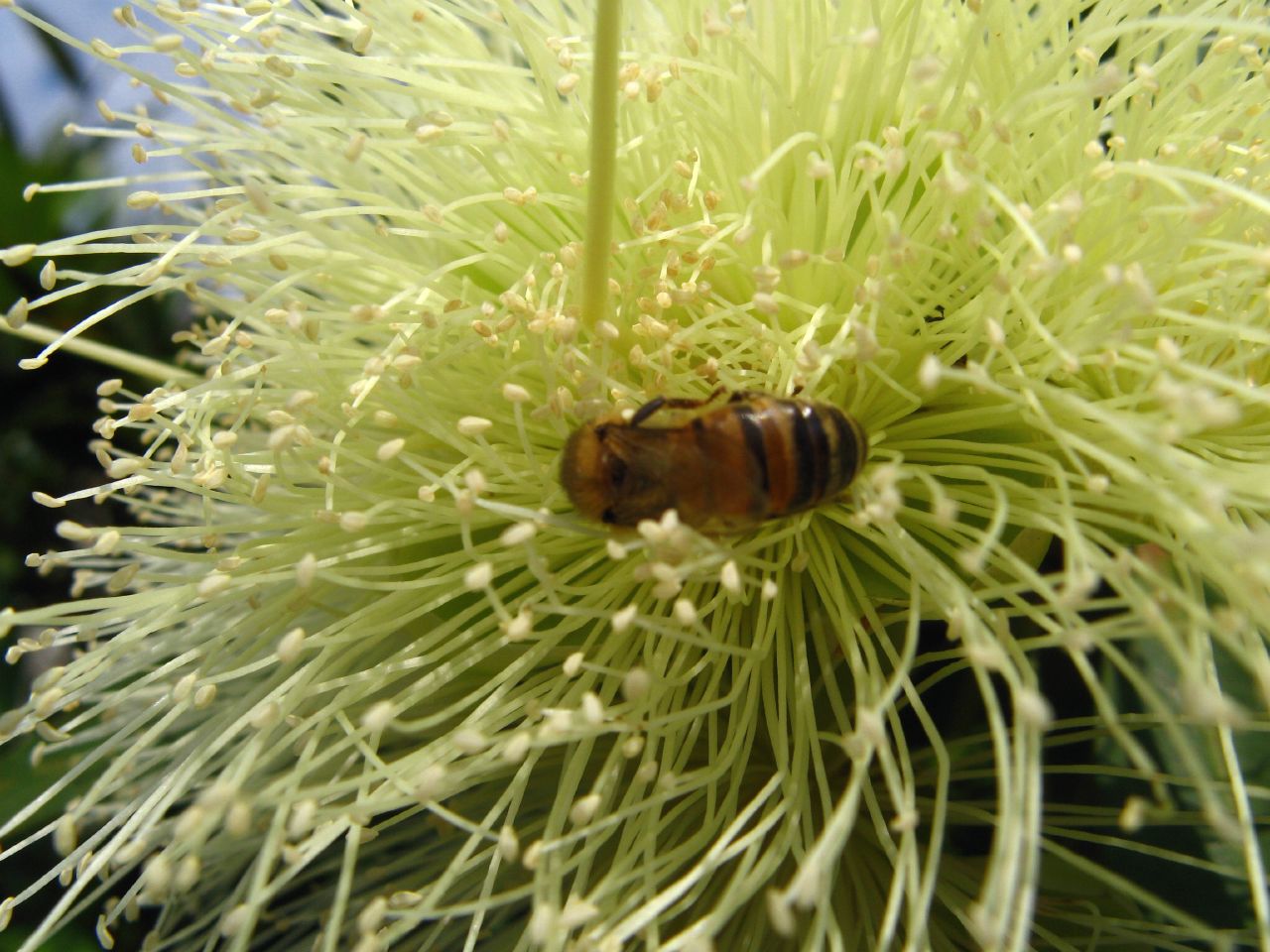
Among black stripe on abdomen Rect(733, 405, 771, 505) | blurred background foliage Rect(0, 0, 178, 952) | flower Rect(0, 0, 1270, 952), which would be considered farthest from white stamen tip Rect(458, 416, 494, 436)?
blurred background foliage Rect(0, 0, 178, 952)

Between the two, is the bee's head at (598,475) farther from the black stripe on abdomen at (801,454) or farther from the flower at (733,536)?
the black stripe on abdomen at (801,454)

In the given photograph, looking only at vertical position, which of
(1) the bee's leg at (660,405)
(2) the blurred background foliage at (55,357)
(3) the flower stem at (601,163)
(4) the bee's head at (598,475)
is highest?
(3) the flower stem at (601,163)

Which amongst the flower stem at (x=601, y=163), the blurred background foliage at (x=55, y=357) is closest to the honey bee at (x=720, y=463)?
the flower stem at (x=601, y=163)

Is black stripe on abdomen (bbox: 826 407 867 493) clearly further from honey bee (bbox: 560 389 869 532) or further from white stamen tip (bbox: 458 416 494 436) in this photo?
white stamen tip (bbox: 458 416 494 436)

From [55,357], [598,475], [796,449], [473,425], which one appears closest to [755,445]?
[796,449]

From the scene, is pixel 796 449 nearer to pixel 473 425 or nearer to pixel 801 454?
pixel 801 454
